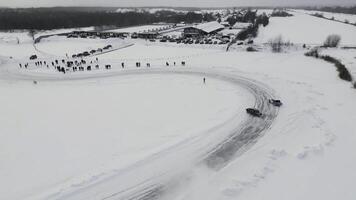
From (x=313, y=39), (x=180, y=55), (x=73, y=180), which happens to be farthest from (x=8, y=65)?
(x=313, y=39)

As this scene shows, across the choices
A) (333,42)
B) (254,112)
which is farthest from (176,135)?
(333,42)

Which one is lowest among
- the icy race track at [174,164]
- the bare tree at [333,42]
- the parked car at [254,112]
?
the icy race track at [174,164]

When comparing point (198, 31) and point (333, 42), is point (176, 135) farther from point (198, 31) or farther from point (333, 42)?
point (198, 31)

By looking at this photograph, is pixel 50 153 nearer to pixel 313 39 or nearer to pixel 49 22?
pixel 313 39

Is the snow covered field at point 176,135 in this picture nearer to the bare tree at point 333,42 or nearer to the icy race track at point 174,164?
the icy race track at point 174,164

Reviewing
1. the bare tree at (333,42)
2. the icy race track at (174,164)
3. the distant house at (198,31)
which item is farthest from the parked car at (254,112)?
the distant house at (198,31)

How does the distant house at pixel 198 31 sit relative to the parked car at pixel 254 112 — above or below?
above
